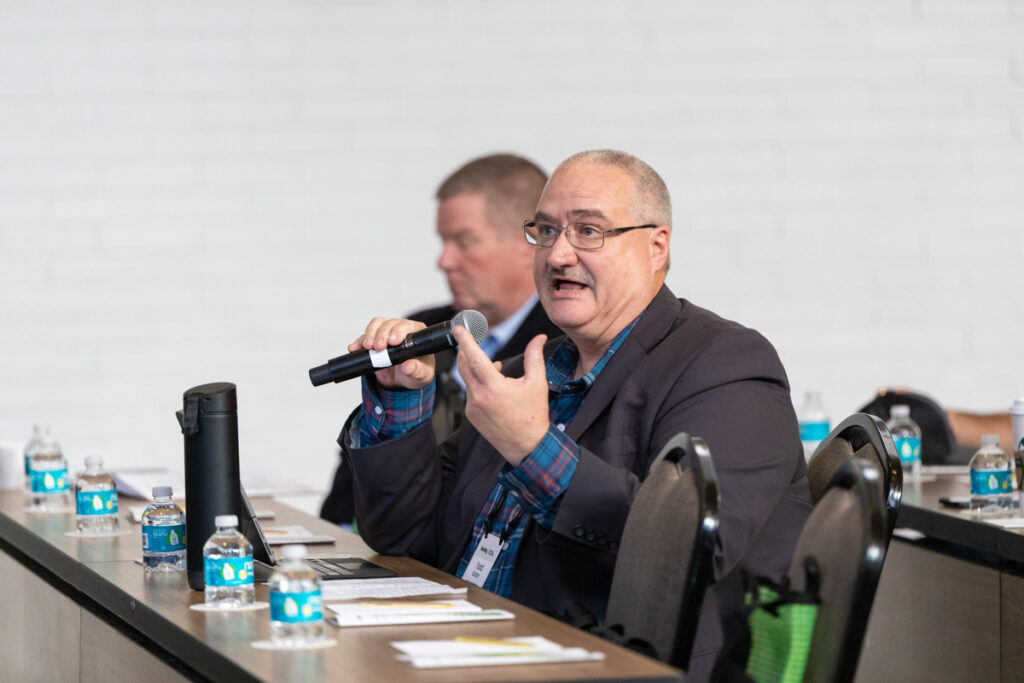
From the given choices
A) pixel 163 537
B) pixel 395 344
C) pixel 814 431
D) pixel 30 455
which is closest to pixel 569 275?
pixel 395 344

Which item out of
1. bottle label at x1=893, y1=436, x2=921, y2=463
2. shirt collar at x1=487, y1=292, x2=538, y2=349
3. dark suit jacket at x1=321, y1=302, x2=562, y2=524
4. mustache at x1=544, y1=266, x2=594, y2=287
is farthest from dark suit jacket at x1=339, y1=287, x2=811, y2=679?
shirt collar at x1=487, y1=292, x2=538, y2=349

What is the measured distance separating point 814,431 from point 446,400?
1283 millimetres

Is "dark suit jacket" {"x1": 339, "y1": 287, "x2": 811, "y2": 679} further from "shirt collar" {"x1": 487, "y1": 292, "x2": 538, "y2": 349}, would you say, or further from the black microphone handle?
"shirt collar" {"x1": 487, "y1": 292, "x2": 538, "y2": 349}

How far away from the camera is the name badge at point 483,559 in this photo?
2.31 metres

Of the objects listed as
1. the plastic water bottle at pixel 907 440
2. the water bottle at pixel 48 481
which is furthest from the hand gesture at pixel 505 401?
the plastic water bottle at pixel 907 440

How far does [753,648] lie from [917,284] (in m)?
3.99

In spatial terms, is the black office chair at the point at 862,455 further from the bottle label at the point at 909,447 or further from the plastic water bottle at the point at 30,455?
the plastic water bottle at the point at 30,455

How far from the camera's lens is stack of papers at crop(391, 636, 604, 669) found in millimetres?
1500

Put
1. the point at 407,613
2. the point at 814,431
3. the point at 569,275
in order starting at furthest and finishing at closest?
the point at 814,431 < the point at 569,275 < the point at 407,613

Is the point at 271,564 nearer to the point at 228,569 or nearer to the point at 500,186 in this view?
the point at 228,569

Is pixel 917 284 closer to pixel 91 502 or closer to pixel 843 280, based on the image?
pixel 843 280

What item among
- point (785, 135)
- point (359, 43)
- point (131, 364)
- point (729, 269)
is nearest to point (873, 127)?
point (785, 135)

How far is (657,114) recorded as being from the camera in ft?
17.6

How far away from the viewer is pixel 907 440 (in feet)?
11.3
